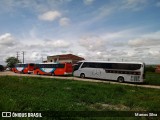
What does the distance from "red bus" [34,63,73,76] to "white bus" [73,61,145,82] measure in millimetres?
2527

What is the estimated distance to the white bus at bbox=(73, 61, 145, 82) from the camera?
80.0 feet

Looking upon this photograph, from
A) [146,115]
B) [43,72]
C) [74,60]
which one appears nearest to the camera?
[146,115]

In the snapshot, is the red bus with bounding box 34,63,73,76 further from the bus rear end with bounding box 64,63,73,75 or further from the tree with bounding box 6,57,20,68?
the tree with bounding box 6,57,20,68

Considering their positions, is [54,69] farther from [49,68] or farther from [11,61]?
[11,61]

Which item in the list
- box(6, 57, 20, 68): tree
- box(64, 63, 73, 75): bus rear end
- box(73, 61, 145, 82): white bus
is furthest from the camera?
box(6, 57, 20, 68): tree

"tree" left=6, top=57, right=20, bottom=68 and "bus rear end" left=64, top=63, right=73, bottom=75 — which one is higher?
"tree" left=6, top=57, right=20, bottom=68

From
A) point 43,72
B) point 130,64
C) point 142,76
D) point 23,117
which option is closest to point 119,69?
point 130,64

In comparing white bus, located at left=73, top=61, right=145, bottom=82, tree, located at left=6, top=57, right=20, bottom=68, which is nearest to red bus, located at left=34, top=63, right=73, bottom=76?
white bus, located at left=73, top=61, right=145, bottom=82

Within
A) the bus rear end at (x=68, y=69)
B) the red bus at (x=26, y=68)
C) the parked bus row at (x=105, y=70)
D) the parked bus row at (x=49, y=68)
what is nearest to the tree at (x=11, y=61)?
the red bus at (x=26, y=68)

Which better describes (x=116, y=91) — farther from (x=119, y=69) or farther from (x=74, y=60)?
(x=74, y=60)

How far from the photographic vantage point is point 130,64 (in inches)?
979

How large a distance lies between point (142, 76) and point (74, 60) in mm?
49004

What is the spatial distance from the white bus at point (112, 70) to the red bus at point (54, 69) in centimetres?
253

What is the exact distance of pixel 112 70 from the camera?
86.5 ft
